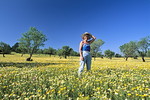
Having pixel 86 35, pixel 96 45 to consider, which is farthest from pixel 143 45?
pixel 86 35

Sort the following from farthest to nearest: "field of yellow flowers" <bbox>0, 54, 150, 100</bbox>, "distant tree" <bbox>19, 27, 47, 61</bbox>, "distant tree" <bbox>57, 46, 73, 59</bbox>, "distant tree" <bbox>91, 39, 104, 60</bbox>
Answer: "distant tree" <bbox>57, 46, 73, 59</bbox>, "distant tree" <bbox>91, 39, 104, 60</bbox>, "distant tree" <bbox>19, 27, 47, 61</bbox>, "field of yellow flowers" <bbox>0, 54, 150, 100</bbox>

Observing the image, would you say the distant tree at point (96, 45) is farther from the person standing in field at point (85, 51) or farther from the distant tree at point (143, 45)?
the person standing in field at point (85, 51)

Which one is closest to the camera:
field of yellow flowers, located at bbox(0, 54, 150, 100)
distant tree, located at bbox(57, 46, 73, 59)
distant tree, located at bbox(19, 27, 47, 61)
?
field of yellow flowers, located at bbox(0, 54, 150, 100)

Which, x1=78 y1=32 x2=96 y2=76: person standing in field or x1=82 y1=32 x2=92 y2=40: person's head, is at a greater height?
x1=82 y1=32 x2=92 y2=40: person's head

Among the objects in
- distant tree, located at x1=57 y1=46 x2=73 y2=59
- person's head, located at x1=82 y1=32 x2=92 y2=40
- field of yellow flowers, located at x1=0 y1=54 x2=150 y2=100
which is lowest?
field of yellow flowers, located at x1=0 y1=54 x2=150 y2=100

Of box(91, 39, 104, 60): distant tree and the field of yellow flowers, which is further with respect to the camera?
box(91, 39, 104, 60): distant tree

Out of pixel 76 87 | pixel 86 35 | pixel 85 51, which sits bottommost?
pixel 76 87

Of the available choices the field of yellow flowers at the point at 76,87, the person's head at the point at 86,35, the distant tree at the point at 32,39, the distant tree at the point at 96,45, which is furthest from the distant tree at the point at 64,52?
the field of yellow flowers at the point at 76,87

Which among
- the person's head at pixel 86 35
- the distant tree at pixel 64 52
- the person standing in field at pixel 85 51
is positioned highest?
the distant tree at pixel 64 52

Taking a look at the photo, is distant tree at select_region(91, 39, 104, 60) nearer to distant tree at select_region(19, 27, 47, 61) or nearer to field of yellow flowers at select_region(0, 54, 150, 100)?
distant tree at select_region(19, 27, 47, 61)

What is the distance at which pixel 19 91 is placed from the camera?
520 centimetres

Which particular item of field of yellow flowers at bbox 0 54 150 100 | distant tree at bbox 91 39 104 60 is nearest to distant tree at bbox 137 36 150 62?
distant tree at bbox 91 39 104 60

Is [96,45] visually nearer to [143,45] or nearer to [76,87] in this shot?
[143,45]

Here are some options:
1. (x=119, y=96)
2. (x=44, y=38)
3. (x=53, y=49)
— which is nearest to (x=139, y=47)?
(x=44, y=38)
